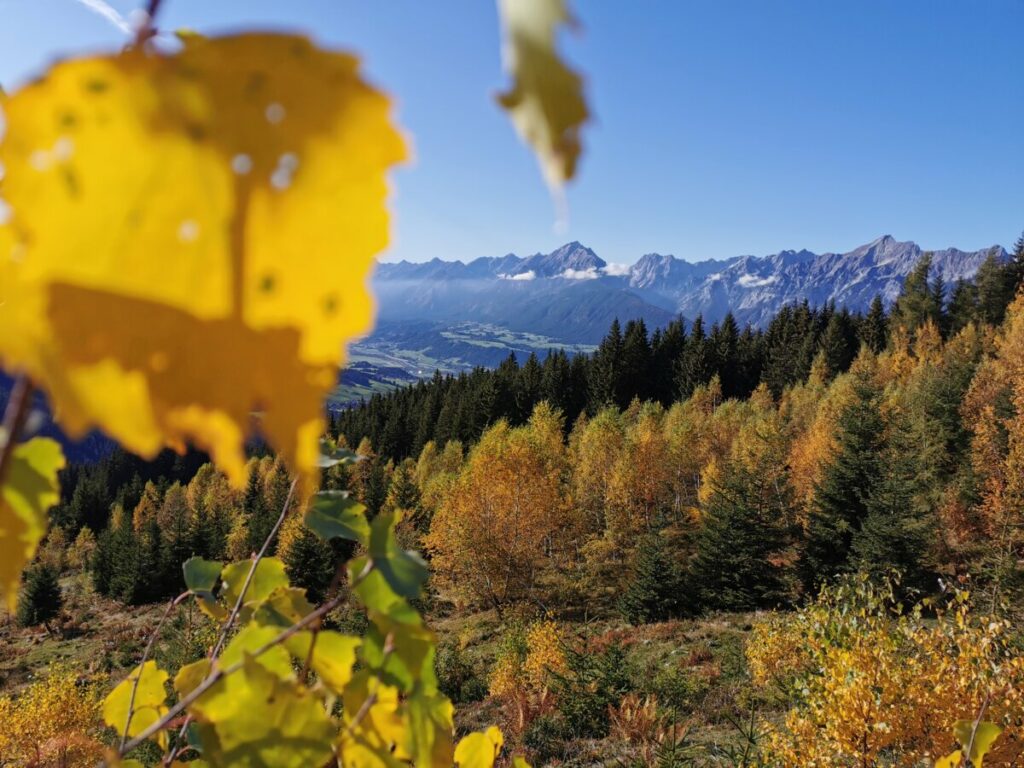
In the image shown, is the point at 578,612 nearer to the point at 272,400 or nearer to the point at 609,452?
the point at 609,452

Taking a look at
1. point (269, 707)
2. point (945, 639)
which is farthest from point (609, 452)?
point (269, 707)

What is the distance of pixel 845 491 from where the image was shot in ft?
68.3

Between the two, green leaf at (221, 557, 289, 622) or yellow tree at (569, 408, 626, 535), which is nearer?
green leaf at (221, 557, 289, 622)

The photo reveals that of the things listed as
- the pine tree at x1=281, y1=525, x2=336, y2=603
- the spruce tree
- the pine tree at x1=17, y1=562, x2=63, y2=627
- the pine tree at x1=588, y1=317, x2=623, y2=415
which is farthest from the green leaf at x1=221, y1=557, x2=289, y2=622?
→ the pine tree at x1=588, y1=317, x2=623, y2=415

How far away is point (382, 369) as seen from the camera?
17712 centimetres

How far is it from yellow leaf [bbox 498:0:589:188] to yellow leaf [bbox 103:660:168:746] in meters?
1.05

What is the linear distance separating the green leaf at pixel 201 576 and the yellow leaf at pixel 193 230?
2.61 feet

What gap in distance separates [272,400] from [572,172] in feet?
0.61

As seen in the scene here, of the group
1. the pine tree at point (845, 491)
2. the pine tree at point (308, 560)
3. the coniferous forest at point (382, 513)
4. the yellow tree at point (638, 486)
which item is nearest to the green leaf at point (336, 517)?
the coniferous forest at point (382, 513)

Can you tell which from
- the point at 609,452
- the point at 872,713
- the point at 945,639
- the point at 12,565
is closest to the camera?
the point at 12,565

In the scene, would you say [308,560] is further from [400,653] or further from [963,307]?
[963,307]

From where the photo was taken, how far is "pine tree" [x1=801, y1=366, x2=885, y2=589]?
785 inches

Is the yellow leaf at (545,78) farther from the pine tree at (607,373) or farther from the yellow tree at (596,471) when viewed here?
the pine tree at (607,373)

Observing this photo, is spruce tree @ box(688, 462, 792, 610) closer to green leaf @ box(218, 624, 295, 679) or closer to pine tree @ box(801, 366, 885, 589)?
pine tree @ box(801, 366, 885, 589)
